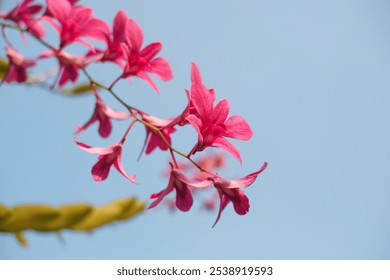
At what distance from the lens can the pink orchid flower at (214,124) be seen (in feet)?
1.97

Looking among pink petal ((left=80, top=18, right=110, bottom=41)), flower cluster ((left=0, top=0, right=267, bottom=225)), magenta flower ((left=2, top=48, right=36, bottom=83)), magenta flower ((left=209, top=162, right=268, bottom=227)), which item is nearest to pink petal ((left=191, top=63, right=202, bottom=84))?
flower cluster ((left=0, top=0, right=267, bottom=225))

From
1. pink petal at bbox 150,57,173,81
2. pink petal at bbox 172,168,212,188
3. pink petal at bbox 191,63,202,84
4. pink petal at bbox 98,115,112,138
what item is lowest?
pink petal at bbox 172,168,212,188

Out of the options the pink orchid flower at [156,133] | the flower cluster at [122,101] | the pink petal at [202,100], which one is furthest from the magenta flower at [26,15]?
the pink petal at [202,100]

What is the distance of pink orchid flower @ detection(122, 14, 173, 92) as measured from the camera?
0.74 meters

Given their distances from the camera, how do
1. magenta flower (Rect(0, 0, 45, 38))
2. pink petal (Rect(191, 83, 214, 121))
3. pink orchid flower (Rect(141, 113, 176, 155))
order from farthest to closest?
magenta flower (Rect(0, 0, 45, 38)), pink orchid flower (Rect(141, 113, 176, 155)), pink petal (Rect(191, 83, 214, 121))

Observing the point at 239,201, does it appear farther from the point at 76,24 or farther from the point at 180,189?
the point at 76,24

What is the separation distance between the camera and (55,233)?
2.74 feet

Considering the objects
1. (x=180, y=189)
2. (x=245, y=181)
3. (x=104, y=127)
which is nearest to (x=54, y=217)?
(x=104, y=127)

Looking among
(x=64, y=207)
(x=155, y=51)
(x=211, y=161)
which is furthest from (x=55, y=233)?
(x=211, y=161)

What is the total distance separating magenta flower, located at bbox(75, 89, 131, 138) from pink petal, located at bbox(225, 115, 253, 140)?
24cm

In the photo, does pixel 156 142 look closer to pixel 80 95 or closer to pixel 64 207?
pixel 64 207

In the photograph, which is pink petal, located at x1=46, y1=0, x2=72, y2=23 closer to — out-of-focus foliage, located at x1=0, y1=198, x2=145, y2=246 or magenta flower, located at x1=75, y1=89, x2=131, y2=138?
magenta flower, located at x1=75, y1=89, x2=131, y2=138

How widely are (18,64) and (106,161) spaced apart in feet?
0.97

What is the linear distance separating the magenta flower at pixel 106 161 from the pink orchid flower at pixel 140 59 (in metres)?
0.16
